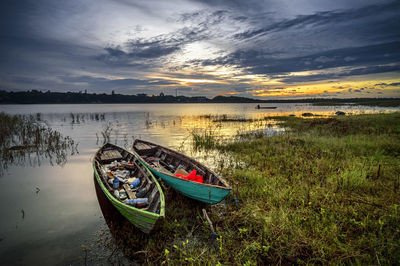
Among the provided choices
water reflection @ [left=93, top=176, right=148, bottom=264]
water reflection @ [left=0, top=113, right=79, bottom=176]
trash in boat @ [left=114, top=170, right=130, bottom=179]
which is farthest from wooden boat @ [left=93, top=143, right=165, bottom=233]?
water reflection @ [left=0, top=113, right=79, bottom=176]

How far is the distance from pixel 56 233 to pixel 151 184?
10.1 feet

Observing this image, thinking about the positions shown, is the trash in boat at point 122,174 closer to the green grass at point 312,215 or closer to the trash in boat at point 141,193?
the trash in boat at point 141,193

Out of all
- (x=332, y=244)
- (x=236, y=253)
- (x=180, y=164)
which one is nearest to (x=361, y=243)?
(x=332, y=244)

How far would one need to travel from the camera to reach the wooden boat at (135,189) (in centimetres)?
446

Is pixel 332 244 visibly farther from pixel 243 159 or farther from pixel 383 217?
pixel 243 159

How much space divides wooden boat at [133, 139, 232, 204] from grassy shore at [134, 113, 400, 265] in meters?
0.51

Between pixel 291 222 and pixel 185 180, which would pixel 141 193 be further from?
pixel 291 222

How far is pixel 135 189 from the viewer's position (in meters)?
6.83

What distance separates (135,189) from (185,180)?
85.9 inches

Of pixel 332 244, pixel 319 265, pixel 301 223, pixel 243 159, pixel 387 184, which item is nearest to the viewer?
pixel 319 265

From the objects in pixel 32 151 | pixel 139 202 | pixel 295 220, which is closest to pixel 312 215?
pixel 295 220

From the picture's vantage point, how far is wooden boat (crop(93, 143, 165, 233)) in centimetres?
446

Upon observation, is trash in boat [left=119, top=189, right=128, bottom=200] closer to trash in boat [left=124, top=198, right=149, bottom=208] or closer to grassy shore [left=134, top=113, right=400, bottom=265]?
trash in boat [left=124, top=198, right=149, bottom=208]

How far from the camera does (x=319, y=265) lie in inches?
138
